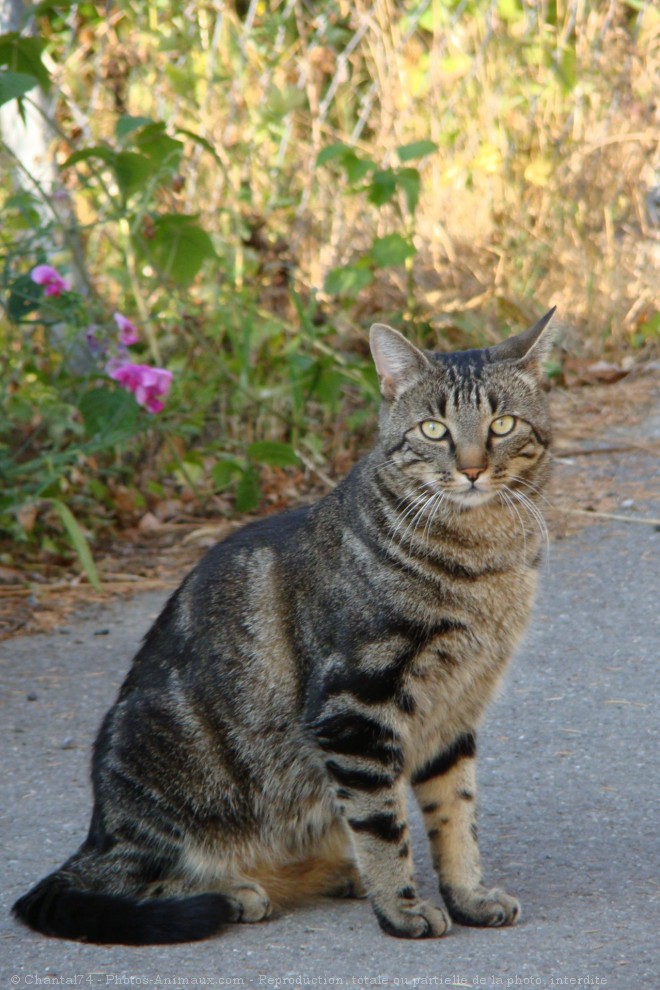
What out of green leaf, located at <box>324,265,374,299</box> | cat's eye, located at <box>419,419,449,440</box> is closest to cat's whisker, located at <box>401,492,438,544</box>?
cat's eye, located at <box>419,419,449,440</box>

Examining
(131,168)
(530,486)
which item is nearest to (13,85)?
(131,168)

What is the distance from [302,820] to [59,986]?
68cm

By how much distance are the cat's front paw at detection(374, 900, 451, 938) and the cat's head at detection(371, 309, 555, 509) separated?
0.89 meters

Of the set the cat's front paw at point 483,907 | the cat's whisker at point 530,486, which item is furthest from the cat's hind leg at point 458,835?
the cat's whisker at point 530,486

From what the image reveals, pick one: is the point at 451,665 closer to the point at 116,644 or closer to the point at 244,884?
the point at 244,884

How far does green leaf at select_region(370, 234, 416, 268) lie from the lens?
5.58 m

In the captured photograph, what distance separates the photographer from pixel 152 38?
20.8 ft

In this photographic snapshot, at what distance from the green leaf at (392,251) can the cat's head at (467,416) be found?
2.53 m

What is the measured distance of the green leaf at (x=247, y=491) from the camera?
5.21 metres

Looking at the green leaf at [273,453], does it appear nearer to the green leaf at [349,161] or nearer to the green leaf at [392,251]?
the green leaf at [392,251]

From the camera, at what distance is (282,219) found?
6875 mm

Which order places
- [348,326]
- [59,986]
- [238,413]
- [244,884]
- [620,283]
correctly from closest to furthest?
1. [59,986]
2. [244,884]
3. [238,413]
4. [348,326]
5. [620,283]

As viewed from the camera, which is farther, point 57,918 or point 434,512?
point 434,512

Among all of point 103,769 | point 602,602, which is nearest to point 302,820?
point 103,769
